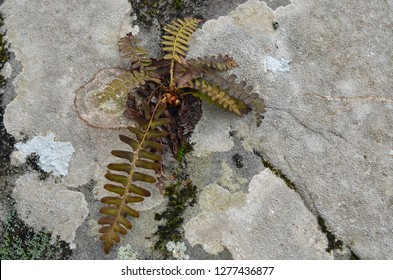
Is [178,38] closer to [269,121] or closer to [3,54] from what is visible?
[269,121]

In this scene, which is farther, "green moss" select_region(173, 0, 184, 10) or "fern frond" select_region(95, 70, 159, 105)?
"green moss" select_region(173, 0, 184, 10)

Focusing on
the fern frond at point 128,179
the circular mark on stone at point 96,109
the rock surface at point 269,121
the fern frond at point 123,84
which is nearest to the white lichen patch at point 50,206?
the rock surface at point 269,121

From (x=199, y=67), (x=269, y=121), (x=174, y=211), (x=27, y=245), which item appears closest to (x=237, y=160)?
(x=269, y=121)

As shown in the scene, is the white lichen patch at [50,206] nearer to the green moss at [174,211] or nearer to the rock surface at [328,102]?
the green moss at [174,211]

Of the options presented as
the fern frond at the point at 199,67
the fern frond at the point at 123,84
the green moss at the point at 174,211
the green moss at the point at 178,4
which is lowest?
the green moss at the point at 174,211

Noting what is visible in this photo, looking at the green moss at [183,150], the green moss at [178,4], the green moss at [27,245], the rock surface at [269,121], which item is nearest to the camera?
the green moss at [27,245]

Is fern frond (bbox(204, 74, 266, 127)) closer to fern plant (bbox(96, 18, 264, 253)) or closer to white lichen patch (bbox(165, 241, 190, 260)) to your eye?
fern plant (bbox(96, 18, 264, 253))

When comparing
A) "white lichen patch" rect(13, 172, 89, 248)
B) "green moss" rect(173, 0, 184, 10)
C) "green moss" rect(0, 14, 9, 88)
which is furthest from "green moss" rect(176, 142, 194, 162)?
"green moss" rect(0, 14, 9, 88)
